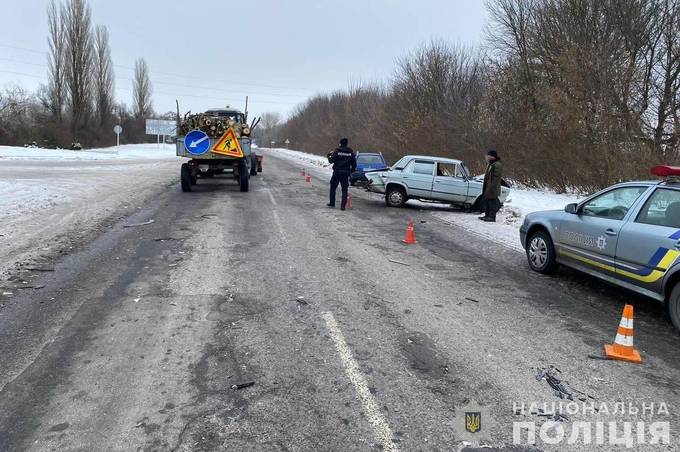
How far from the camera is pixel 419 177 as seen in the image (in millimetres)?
15367

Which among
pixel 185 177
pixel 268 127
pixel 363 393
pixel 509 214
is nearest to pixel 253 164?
pixel 185 177

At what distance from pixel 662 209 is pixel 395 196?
10360mm

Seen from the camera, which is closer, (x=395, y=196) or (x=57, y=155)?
(x=395, y=196)

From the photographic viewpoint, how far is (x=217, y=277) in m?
6.64

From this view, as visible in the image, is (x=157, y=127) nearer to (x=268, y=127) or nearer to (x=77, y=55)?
(x=77, y=55)

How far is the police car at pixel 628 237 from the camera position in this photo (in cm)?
520

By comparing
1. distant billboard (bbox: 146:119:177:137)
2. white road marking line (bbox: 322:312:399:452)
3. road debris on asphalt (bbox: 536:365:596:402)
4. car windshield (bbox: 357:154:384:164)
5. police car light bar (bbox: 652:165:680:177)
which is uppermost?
distant billboard (bbox: 146:119:177:137)

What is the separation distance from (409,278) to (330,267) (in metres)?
1.18

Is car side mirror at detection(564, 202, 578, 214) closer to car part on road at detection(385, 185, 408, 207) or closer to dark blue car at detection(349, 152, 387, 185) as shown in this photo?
car part on road at detection(385, 185, 408, 207)

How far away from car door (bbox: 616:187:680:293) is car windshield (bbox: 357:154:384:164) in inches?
677

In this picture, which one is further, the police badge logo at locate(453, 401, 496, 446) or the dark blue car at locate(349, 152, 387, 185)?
the dark blue car at locate(349, 152, 387, 185)

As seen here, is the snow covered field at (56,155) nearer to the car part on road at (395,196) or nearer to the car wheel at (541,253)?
the car part on road at (395,196)

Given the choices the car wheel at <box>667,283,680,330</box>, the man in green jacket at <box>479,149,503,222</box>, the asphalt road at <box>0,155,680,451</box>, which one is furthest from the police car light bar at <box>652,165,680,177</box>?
the man in green jacket at <box>479,149,503,222</box>

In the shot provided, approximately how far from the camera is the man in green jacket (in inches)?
501
